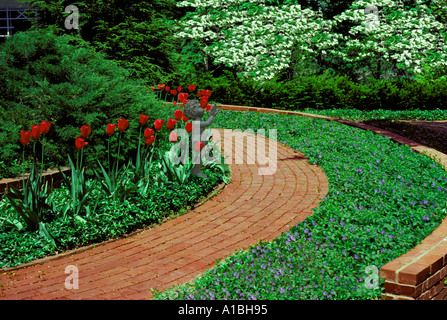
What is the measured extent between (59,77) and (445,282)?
541 cm

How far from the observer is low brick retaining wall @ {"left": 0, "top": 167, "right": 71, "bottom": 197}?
5109 mm

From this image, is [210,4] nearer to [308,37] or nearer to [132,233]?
[308,37]

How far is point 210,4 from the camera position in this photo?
15547 millimetres

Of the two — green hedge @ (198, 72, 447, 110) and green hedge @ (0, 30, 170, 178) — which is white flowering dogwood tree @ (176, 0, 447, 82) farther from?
green hedge @ (0, 30, 170, 178)

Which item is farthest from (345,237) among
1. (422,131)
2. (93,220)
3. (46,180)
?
(422,131)

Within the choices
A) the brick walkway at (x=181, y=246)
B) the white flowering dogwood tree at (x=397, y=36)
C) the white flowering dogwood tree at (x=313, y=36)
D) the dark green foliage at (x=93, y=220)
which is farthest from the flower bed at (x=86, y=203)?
the white flowering dogwood tree at (x=397, y=36)

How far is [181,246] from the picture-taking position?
4.64m

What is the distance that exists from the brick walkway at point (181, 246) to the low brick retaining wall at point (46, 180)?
1220mm

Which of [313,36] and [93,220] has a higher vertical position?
[313,36]

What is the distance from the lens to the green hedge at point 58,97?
5.95 meters

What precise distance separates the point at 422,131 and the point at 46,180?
8.72 meters

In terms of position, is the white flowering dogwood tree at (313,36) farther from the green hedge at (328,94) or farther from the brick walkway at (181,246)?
the brick walkway at (181,246)

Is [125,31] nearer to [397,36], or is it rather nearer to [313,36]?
[313,36]

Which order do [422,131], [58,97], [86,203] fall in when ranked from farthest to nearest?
[422,131] → [58,97] → [86,203]
